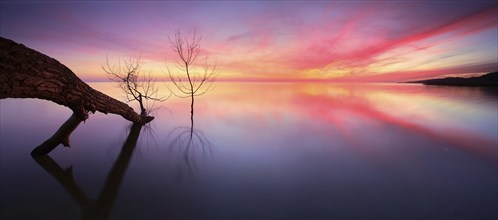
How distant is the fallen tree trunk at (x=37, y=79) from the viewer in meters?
3.11

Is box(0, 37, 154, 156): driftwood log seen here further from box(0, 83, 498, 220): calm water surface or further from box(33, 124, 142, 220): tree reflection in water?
box(0, 83, 498, 220): calm water surface

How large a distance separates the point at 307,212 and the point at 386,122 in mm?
11595

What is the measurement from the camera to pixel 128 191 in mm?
4641

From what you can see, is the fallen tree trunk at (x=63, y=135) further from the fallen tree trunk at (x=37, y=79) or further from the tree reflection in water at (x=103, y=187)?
the fallen tree trunk at (x=37, y=79)

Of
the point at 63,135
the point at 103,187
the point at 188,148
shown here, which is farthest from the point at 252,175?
the point at 63,135

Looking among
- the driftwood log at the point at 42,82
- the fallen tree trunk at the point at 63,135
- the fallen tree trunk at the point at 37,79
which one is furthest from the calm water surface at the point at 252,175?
the fallen tree trunk at the point at 37,79

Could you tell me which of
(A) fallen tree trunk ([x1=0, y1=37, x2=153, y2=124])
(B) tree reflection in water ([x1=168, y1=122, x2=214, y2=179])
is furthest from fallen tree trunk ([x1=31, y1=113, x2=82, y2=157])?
(B) tree reflection in water ([x1=168, y1=122, x2=214, y2=179])

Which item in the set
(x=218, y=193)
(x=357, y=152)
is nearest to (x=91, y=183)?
(x=218, y=193)

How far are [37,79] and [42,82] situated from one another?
0.13 meters

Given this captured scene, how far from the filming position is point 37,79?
11.9 ft

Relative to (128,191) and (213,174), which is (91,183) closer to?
(128,191)

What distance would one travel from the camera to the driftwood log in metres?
3.12

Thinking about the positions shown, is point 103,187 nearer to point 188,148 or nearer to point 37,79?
point 37,79

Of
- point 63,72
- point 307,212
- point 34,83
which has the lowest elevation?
point 307,212
